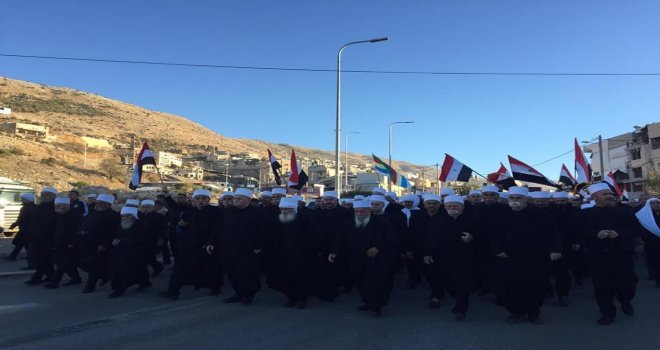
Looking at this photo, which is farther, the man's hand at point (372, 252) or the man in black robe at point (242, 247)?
the man in black robe at point (242, 247)

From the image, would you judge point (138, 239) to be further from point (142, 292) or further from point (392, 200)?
point (392, 200)

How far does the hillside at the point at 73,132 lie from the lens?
50812mm

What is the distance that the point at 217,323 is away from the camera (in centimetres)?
651

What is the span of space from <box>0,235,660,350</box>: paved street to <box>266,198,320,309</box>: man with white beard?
0.92 feet

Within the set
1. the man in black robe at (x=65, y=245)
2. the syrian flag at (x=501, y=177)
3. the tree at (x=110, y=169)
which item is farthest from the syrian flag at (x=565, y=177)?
the tree at (x=110, y=169)

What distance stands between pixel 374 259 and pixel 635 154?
6028cm

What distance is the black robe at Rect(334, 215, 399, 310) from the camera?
709 centimetres

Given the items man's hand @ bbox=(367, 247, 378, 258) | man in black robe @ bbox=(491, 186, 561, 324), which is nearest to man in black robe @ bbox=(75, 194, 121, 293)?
man's hand @ bbox=(367, 247, 378, 258)

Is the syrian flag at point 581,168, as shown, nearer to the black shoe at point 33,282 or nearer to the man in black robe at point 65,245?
the man in black robe at point 65,245

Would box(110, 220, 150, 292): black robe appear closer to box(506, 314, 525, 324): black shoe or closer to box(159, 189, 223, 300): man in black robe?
box(159, 189, 223, 300): man in black robe

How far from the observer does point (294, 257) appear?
7867 mm

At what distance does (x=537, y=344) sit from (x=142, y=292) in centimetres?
643

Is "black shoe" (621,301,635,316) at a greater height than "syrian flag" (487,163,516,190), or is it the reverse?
"syrian flag" (487,163,516,190)

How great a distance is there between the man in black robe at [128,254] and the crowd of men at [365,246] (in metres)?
0.02
